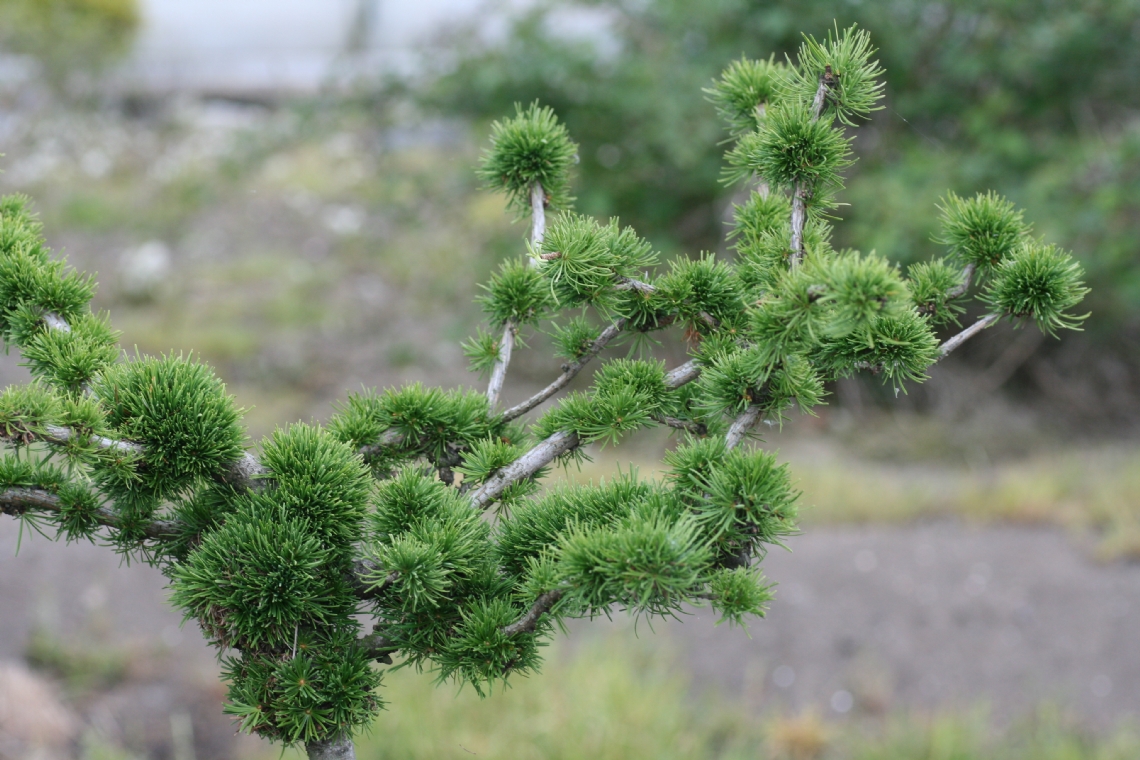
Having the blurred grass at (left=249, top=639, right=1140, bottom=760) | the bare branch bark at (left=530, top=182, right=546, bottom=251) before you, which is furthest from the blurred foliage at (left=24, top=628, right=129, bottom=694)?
the bare branch bark at (left=530, top=182, right=546, bottom=251)

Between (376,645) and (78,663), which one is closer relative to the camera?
(376,645)

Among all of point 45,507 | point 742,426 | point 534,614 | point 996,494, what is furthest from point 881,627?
point 45,507

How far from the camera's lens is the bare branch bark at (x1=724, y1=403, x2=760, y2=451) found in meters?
1.10

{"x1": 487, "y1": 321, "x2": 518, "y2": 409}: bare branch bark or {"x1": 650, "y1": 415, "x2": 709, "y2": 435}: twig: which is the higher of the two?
{"x1": 487, "y1": 321, "x2": 518, "y2": 409}: bare branch bark

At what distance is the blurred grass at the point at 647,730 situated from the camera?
2900 mm

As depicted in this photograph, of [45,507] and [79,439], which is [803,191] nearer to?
[79,439]

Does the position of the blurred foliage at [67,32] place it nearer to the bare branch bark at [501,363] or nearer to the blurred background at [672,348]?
the blurred background at [672,348]

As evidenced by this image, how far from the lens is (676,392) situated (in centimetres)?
126

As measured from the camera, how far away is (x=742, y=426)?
3.63 feet

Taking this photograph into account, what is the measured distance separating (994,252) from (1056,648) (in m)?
3.31

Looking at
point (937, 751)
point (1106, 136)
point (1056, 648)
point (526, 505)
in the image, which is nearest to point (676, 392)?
point (526, 505)

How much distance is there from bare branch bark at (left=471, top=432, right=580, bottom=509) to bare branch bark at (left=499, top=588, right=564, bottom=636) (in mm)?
187

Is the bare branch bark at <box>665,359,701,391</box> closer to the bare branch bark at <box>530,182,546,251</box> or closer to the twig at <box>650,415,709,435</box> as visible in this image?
the twig at <box>650,415,709,435</box>

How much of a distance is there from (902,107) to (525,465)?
16.3 ft
